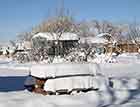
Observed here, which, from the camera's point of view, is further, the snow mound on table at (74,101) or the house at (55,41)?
the house at (55,41)

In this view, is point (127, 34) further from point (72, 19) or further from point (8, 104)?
point (8, 104)

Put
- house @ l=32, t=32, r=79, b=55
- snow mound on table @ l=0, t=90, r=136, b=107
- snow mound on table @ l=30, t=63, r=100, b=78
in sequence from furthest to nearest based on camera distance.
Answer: house @ l=32, t=32, r=79, b=55 < snow mound on table @ l=30, t=63, r=100, b=78 < snow mound on table @ l=0, t=90, r=136, b=107

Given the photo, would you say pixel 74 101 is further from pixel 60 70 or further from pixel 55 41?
pixel 55 41

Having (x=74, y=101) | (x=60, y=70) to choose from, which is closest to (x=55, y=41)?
(x=60, y=70)

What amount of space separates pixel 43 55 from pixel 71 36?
935 centimetres

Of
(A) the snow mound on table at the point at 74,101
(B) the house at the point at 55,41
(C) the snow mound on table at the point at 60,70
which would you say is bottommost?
(A) the snow mound on table at the point at 74,101

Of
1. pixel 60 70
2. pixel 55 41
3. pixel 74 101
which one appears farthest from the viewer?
pixel 55 41

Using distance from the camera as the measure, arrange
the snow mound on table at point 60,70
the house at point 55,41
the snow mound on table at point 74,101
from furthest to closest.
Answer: the house at point 55,41
the snow mound on table at point 60,70
the snow mound on table at point 74,101

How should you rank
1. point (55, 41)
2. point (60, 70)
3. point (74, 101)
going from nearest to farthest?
point (74, 101) → point (60, 70) → point (55, 41)

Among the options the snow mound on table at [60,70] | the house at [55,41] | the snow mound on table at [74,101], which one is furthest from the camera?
the house at [55,41]

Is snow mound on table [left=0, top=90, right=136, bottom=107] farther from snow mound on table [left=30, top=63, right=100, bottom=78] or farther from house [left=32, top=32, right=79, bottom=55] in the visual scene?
house [left=32, top=32, right=79, bottom=55]

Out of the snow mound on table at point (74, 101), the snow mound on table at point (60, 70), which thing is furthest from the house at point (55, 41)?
the snow mound on table at point (74, 101)

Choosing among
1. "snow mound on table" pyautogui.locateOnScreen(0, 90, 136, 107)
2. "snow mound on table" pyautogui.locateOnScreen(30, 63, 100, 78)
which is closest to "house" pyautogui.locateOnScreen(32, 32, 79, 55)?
"snow mound on table" pyautogui.locateOnScreen(30, 63, 100, 78)

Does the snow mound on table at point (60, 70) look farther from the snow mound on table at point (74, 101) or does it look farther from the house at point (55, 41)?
the house at point (55, 41)
